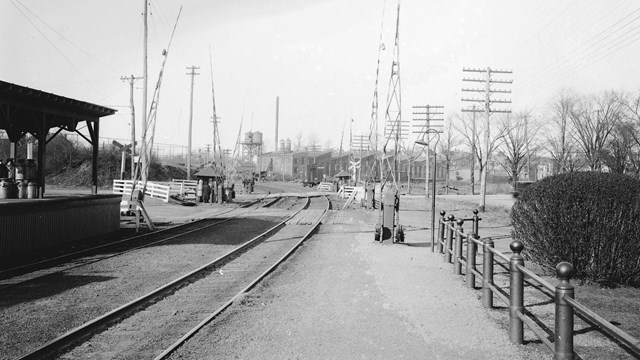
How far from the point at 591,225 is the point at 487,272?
258 centimetres

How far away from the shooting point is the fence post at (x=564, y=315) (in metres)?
4.12

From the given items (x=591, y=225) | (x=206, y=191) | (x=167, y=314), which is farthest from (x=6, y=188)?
(x=206, y=191)

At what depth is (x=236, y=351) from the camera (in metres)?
5.52

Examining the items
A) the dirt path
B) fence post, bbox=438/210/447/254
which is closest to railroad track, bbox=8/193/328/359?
the dirt path

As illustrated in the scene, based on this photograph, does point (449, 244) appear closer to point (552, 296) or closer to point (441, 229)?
point (441, 229)

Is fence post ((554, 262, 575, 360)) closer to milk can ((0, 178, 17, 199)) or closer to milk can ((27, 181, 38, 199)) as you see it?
milk can ((0, 178, 17, 199))

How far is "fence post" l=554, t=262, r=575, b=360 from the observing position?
4.12 m

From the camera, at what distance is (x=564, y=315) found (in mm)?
4180

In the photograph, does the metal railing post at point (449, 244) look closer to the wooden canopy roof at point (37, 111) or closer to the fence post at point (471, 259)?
the fence post at point (471, 259)

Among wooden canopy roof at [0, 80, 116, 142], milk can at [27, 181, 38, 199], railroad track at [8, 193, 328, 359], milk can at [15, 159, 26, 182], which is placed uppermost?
wooden canopy roof at [0, 80, 116, 142]

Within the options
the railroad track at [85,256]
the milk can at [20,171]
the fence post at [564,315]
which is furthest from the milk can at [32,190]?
the fence post at [564,315]

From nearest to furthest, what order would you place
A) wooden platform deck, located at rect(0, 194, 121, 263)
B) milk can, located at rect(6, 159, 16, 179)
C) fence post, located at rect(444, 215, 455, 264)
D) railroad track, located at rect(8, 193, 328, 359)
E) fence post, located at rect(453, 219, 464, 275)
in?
railroad track, located at rect(8, 193, 328, 359), fence post, located at rect(453, 219, 464, 275), wooden platform deck, located at rect(0, 194, 121, 263), fence post, located at rect(444, 215, 455, 264), milk can, located at rect(6, 159, 16, 179)

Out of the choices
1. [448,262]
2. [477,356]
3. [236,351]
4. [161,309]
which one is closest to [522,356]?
[477,356]

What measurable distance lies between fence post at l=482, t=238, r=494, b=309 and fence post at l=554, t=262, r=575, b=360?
2.71 meters
